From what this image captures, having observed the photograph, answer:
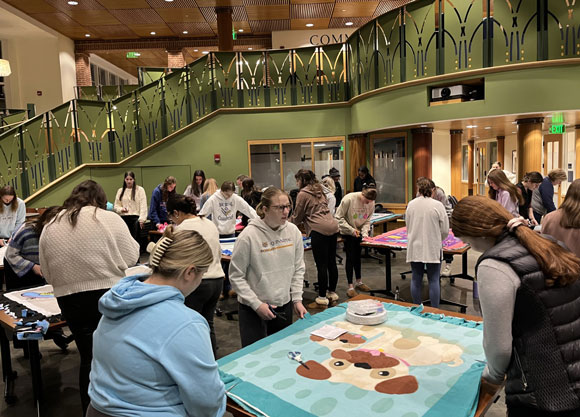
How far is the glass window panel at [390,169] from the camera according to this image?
36.0 feet

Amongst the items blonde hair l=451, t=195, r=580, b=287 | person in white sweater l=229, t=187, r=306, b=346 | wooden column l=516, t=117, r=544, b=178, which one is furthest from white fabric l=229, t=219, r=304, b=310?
wooden column l=516, t=117, r=544, b=178

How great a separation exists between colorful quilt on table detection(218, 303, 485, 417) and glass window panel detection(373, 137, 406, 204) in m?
8.45

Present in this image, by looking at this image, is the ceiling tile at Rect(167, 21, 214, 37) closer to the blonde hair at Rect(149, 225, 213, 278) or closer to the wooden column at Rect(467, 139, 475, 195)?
the wooden column at Rect(467, 139, 475, 195)

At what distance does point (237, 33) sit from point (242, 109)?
6740mm

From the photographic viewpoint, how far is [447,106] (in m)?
8.43

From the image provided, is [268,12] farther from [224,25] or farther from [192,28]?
[192,28]

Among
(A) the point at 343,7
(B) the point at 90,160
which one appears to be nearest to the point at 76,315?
(B) the point at 90,160

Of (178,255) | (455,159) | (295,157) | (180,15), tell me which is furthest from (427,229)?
(180,15)

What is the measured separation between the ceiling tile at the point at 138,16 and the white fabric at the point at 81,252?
12418 millimetres

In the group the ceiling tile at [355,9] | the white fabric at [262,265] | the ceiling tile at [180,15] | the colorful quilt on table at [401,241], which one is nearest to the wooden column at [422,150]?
the colorful quilt on table at [401,241]

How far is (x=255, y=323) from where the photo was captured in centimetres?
296

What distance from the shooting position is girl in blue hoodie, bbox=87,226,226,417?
1384 mm

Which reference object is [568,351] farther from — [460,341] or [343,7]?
[343,7]

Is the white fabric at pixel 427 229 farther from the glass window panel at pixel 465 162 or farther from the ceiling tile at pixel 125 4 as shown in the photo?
the glass window panel at pixel 465 162
